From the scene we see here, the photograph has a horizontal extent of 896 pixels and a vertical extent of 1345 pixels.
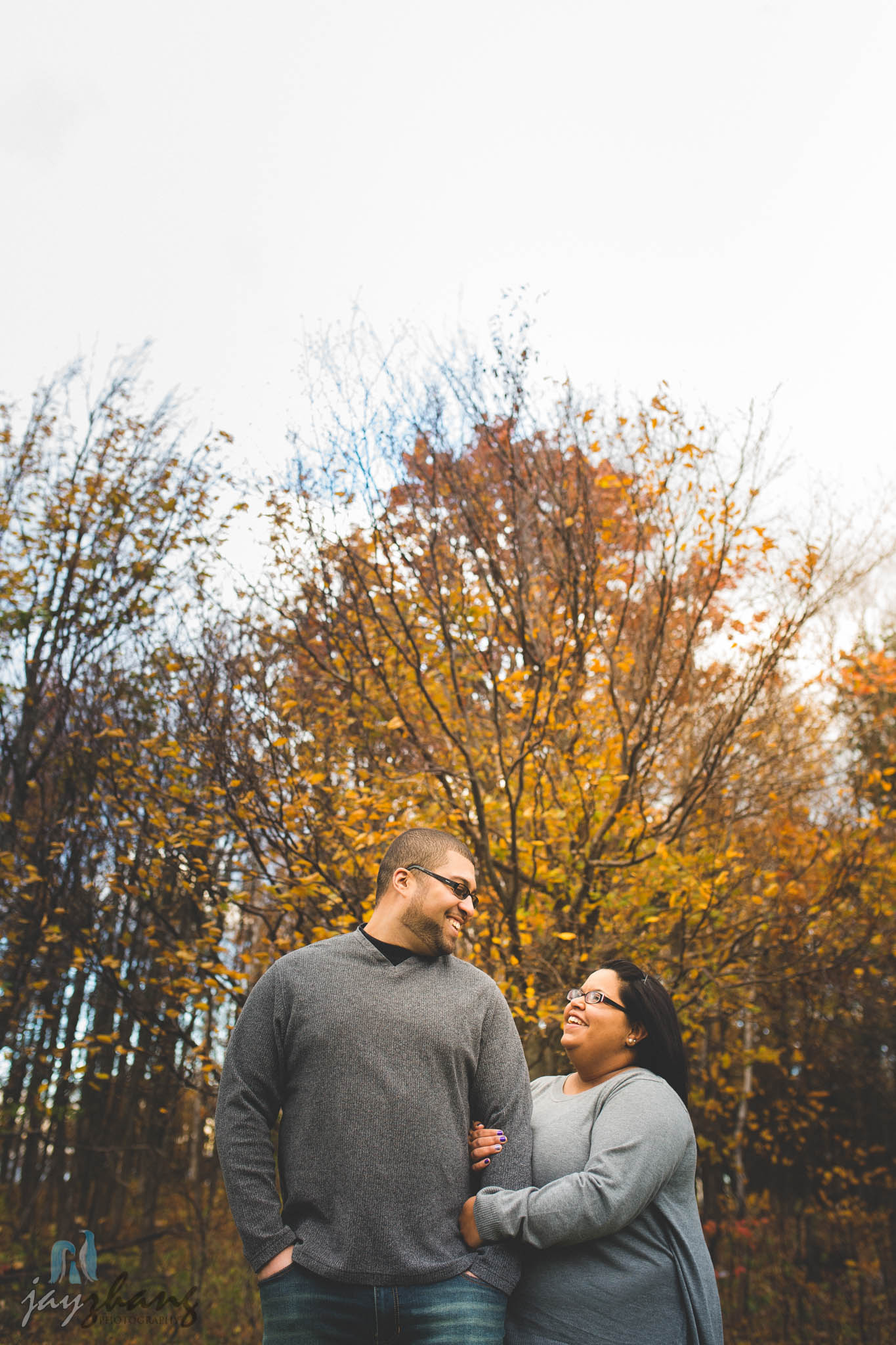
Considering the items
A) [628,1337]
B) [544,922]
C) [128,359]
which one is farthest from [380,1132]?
[128,359]

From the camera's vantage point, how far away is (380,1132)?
196 centimetres

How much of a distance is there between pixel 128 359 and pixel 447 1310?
8676mm

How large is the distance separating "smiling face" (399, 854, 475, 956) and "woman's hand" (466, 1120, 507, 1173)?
44 cm

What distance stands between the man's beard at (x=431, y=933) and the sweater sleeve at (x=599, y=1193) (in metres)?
0.56

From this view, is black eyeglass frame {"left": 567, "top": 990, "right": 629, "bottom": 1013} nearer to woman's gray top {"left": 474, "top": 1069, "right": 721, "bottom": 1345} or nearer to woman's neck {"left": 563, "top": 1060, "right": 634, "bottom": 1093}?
woman's neck {"left": 563, "top": 1060, "right": 634, "bottom": 1093}

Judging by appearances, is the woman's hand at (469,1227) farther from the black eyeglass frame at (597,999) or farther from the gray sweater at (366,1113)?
the black eyeglass frame at (597,999)

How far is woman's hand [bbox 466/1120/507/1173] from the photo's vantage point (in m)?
2.07

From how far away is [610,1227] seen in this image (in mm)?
1956

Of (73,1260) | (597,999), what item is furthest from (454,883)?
(73,1260)

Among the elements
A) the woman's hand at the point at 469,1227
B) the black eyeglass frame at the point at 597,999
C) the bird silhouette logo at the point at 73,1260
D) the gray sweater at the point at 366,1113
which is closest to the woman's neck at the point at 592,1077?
the black eyeglass frame at the point at 597,999

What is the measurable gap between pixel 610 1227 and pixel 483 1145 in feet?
1.10

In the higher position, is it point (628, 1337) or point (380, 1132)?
point (380, 1132)

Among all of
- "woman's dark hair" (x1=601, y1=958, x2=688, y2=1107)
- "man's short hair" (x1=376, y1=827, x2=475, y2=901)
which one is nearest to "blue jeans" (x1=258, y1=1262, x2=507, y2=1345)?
Result: "woman's dark hair" (x1=601, y1=958, x2=688, y2=1107)

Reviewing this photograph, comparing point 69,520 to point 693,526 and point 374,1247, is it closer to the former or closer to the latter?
point 693,526
